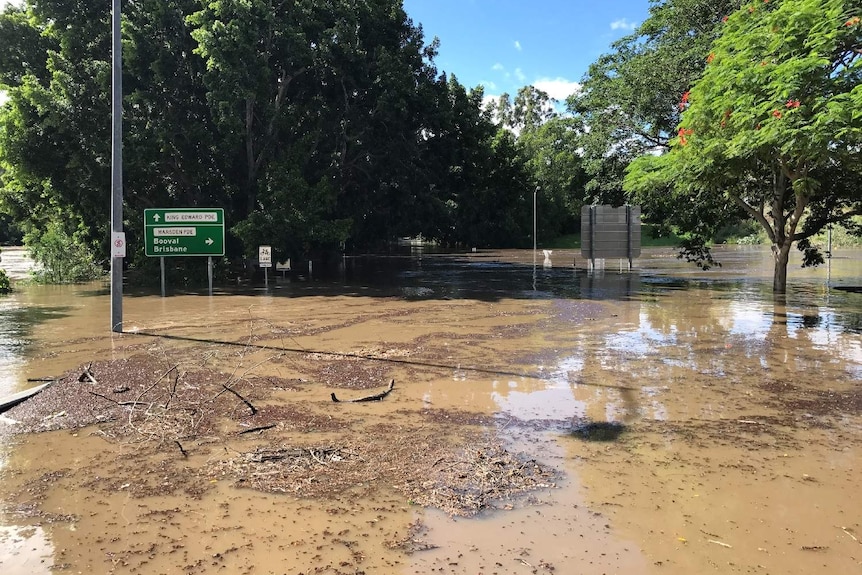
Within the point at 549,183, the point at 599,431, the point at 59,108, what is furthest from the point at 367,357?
the point at 549,183

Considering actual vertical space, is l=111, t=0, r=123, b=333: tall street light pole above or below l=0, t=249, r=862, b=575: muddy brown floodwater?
above

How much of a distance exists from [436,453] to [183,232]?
17177mm

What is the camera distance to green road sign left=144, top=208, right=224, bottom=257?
19.9 meters

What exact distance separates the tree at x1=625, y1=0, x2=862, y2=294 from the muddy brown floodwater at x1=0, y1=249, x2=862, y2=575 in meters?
3.88

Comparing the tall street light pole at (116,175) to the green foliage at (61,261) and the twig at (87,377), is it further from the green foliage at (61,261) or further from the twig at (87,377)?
the green foliage at (61,261)

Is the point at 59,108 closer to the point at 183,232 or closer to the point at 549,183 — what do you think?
the point at 183,232

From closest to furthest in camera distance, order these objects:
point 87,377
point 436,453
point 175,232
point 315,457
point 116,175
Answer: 1. point 315,457
2. point 436,453
3. point 87,377
4. point 116,175
5. point 175,232

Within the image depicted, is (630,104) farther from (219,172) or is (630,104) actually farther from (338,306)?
(219,172)

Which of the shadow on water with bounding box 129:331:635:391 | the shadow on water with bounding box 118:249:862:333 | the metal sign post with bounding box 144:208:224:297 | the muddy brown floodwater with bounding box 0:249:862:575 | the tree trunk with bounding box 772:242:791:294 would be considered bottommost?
the muddy brown floodwater with bounding box 0:249:862:575

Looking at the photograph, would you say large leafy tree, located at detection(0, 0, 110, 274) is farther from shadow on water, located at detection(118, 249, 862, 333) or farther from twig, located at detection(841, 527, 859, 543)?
twig, located at detection(841, 527, 859, 543)

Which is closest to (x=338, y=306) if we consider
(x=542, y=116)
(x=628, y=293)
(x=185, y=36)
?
(x=628, y=293)

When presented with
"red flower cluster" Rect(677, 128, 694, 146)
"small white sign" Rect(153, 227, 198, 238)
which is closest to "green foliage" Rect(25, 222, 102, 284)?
"small white sign" Rect(153, 227, 198, 238)

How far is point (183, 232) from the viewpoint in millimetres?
20219

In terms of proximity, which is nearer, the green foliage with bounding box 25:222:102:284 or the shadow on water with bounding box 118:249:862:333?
the shadow on water with bounding box 118:249:862:333
